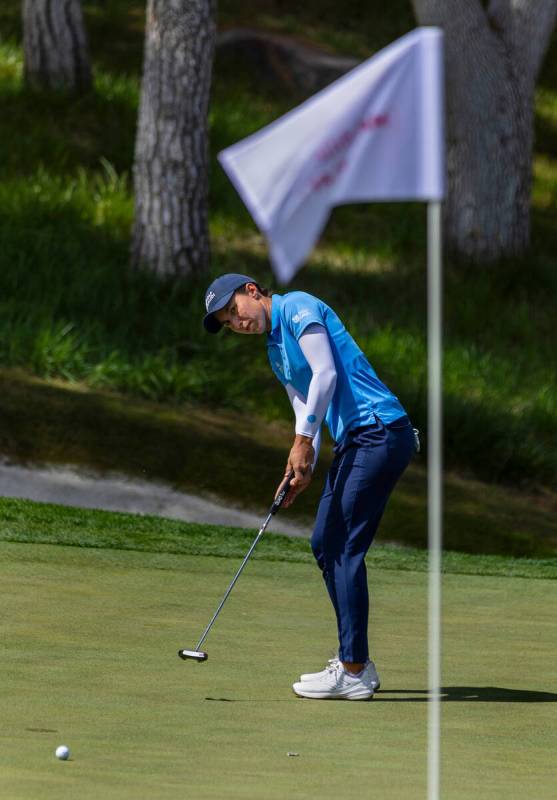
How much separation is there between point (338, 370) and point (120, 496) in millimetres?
7349

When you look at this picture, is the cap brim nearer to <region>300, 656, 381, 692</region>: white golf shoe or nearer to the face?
the face

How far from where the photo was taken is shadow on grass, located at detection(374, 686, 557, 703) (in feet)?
20.7

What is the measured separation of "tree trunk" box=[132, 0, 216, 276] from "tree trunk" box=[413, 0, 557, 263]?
184 inches

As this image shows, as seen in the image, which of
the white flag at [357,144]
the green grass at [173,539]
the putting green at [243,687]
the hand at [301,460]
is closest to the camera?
the putting green at [243,687]

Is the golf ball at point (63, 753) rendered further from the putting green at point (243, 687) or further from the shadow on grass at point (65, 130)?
the shadow on grass at point (65, 130)

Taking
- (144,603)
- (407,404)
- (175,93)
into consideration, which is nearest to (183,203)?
(175,93)

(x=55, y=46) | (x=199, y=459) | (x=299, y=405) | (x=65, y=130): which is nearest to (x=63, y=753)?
(x=299, y=405)

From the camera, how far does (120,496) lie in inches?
533

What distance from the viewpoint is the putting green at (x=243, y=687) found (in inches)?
185

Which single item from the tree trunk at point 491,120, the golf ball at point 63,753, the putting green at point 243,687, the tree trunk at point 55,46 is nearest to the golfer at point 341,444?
the putting green at point 243,687

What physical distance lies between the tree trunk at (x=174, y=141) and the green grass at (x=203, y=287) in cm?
46

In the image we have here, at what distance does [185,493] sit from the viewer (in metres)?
13.8

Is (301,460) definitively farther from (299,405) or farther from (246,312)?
(246,312)

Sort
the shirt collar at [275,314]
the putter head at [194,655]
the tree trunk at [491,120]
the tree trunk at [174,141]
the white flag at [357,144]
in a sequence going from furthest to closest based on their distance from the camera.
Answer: the tree trunk at [491,120] < the tree trunk at [174,141] < the putter head at [194,655] < the shirt collar at [275,314] < the white flag at [357,144]
